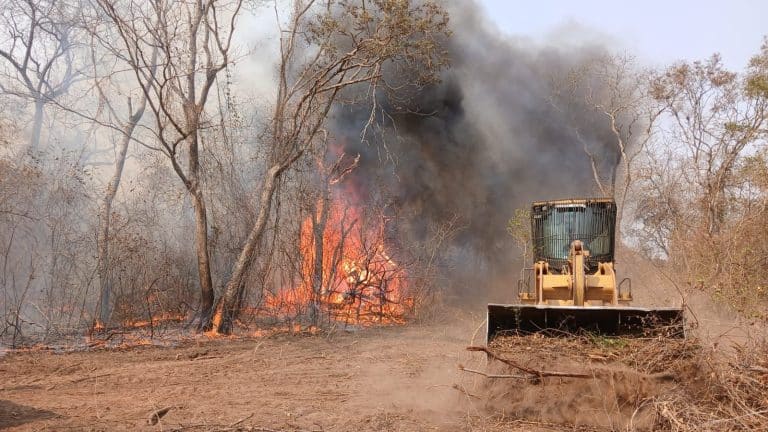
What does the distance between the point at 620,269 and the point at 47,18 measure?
85.7 ft

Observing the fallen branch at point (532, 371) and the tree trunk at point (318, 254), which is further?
the tree trunk at point (318, 254)

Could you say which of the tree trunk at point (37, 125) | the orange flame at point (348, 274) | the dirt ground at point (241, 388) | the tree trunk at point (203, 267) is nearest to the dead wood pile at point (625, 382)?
the dirt ground at point (241, 388)

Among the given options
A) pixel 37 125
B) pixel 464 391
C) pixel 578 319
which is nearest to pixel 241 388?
pixel 464 391

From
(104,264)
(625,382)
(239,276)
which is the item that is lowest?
(625,382)

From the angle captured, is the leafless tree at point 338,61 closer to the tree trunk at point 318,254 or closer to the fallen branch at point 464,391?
the tree trunk at point 318,254

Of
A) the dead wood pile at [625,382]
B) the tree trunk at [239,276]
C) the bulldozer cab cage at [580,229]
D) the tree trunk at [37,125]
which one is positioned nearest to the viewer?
the dead wood pile at [625,382]

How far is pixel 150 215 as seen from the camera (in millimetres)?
16625

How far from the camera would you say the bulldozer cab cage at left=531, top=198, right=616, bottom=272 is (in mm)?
10211

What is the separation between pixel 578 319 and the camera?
700 centimetres

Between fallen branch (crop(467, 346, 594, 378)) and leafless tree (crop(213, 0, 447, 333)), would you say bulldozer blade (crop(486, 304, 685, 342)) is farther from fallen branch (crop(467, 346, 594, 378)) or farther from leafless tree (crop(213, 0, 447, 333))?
leafless tree (crop(213, 0, 447, 333))

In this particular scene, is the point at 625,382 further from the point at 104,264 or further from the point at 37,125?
the point at 37,125

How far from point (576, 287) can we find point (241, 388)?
5.46 meters

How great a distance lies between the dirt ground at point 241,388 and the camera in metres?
6.38

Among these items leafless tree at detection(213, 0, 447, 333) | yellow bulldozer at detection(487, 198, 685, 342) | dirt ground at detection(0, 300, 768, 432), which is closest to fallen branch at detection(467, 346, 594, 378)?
dirt ground at detection(0, 300, 768, 432)
